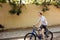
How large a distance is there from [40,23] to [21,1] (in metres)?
5.00

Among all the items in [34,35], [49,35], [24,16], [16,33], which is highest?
[34,35]

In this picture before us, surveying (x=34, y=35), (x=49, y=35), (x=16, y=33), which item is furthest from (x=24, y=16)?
(x=34, y=35)

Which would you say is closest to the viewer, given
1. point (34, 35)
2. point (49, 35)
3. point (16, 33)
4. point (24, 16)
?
point (34, 35)

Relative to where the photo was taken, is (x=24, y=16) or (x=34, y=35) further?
(x=24, y=16)

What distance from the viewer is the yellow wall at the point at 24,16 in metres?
15.0

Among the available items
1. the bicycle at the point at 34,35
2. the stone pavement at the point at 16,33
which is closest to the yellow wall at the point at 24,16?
the stone pavement at the point at 16,33

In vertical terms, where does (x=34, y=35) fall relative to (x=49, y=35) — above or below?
above

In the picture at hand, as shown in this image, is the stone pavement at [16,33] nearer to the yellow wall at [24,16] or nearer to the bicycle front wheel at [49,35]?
the yellow wall at [24,16]

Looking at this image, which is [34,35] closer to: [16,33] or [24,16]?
[16,33]

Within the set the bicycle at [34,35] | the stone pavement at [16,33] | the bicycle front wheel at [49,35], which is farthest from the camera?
the stone pavement at [16,33]

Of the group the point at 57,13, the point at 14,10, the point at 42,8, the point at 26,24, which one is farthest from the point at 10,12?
the point at 57,13

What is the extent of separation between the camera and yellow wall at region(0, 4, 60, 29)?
1501cm

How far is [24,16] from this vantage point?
15570 millimetres

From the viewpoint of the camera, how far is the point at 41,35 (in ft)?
36.9
